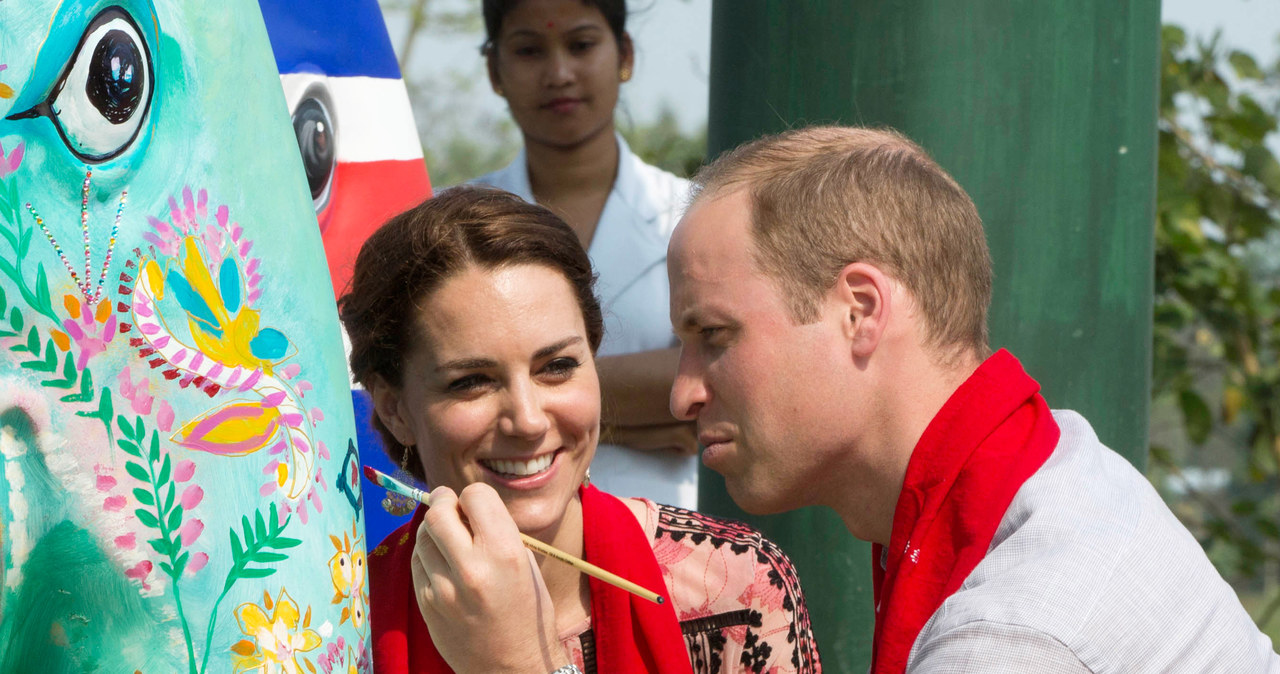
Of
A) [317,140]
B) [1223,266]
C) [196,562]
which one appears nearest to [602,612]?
[317,140]

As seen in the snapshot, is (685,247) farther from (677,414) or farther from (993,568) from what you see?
(993,568)

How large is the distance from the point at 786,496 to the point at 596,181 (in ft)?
4.55

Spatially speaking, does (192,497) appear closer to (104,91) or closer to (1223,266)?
(104,91)

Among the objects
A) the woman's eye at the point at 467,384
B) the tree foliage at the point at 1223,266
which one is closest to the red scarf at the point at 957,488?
the woman's eye at the point at 467,384

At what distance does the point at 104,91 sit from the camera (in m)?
1.12

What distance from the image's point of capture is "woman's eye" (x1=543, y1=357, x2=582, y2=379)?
6.42 ft

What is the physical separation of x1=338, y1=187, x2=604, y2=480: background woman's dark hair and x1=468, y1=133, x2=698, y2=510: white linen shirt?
579 millimetres

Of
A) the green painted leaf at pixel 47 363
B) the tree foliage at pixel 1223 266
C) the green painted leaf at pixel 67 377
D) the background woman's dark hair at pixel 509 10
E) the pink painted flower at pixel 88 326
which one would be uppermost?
the background woman's dark hair at pixel 509 10

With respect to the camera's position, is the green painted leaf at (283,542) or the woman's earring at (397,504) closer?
the green painted leaf at (283,542)

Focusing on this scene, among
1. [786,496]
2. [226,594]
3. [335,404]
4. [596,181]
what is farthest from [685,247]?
[596,181]

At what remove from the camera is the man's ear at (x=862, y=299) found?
1615mm

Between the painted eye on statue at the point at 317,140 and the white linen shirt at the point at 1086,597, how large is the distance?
1041 mm

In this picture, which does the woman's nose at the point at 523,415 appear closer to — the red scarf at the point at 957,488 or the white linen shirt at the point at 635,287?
the red scarf at the point at 957,488

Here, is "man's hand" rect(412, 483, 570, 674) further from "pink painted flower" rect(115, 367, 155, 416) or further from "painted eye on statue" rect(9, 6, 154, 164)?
"painted eye on statue" rect(9, 6, 154, 164)
